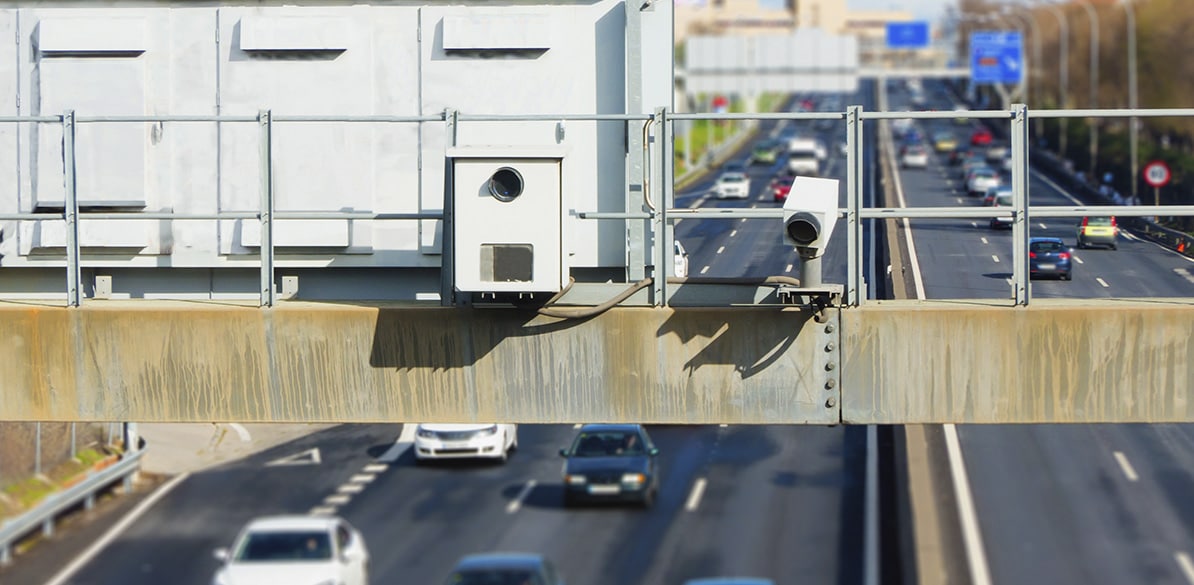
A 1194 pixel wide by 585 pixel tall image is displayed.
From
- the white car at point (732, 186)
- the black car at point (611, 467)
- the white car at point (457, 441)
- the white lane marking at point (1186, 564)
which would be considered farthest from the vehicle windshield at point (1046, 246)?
the white car at point (457, 441)

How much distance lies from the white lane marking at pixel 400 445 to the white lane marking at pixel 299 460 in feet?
5.01

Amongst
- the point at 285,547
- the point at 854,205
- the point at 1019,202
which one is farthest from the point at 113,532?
A: the point at 1019,202

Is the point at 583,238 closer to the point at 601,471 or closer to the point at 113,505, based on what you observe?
the point at 601,471

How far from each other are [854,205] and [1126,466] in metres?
Answer: 26.0

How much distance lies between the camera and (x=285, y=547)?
25.6m

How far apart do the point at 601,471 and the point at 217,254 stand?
2218 centimetres

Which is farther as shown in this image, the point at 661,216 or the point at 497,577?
the point at 497,577

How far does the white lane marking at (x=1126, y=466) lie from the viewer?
33.4 metres

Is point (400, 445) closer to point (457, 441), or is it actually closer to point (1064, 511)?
point (457, 441)

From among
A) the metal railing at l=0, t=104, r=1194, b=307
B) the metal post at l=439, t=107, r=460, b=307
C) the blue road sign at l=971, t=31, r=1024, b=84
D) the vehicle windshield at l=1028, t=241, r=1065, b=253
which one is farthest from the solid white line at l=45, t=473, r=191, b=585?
the blue road sign at l=971, t=31, r=1024, b=84

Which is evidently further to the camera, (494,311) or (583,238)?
(583,238)

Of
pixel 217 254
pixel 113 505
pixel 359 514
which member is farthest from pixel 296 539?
pixel 217 254

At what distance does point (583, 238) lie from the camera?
1172cm

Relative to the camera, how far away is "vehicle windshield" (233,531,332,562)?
1003 inches
